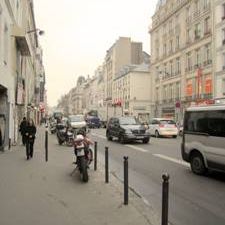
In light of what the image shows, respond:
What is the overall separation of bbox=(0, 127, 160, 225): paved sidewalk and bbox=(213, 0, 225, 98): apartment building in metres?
39.0

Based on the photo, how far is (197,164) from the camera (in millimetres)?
12570

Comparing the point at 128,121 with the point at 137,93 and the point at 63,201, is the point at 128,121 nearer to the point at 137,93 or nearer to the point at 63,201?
the point at 63,201

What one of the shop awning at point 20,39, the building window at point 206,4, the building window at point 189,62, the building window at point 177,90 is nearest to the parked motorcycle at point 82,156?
the shop awning at point 20,39

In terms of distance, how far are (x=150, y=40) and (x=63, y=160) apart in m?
64.9

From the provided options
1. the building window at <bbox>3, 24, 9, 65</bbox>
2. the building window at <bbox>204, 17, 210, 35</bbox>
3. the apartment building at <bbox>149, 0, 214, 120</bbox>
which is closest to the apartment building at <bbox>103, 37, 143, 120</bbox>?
the apartment building at <bbox>149, 0, 214, 120</bbox>

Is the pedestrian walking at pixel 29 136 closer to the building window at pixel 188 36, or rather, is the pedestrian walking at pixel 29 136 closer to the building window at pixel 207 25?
the building window at pixel 207 25

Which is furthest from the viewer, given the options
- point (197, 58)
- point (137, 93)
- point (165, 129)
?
point (137, 93)

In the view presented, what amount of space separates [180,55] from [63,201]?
184 feet

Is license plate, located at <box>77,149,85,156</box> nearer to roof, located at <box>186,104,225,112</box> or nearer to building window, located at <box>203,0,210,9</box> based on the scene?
roof, located at <box>186,104,225,112</box>

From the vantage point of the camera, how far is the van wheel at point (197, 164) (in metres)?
12.4

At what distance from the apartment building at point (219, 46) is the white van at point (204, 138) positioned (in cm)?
3718

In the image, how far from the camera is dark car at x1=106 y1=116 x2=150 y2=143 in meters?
25.9

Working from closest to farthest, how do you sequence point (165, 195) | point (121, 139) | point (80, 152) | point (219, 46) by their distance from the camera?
point (165, 195) → point (80, 152) → point (121, 139) → point (219, 46)

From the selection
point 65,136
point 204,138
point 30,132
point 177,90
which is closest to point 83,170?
point 204,138
